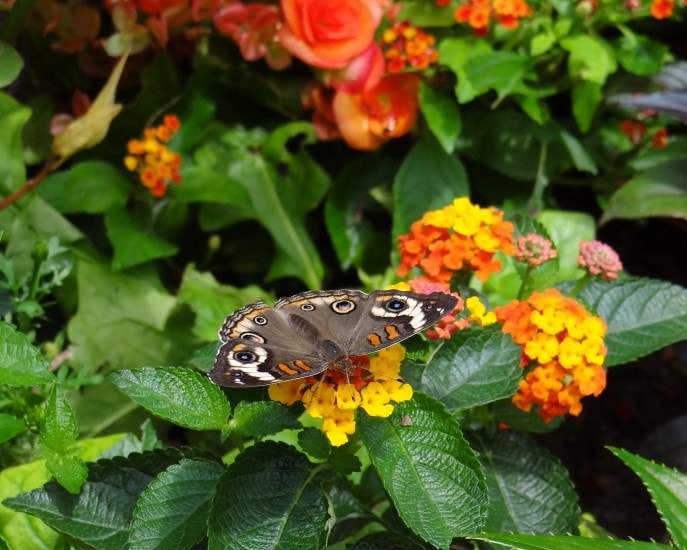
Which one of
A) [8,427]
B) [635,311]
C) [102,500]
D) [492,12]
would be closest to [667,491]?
[635,311]

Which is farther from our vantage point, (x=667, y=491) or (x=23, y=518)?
(x=23, y=518)

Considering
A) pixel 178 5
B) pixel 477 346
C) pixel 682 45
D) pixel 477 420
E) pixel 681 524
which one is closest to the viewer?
pixel 681 524

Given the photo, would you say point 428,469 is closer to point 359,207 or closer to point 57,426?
point 57,426

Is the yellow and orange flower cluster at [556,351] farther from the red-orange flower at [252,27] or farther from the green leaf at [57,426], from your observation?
the red-orange flower at [252,27]

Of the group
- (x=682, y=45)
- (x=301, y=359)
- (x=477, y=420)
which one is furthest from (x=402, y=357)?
(x=682, y=45)

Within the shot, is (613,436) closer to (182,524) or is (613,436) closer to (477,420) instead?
(477,420)

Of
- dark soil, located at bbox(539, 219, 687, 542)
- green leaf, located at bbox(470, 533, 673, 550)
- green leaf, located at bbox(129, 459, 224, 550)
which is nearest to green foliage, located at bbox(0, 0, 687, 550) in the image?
green leaf, located at bbox(129, 459, 224, 550)

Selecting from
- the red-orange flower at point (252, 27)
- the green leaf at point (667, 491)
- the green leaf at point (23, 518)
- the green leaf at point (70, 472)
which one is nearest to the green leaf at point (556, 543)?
the green leaf at point (667, 491)
